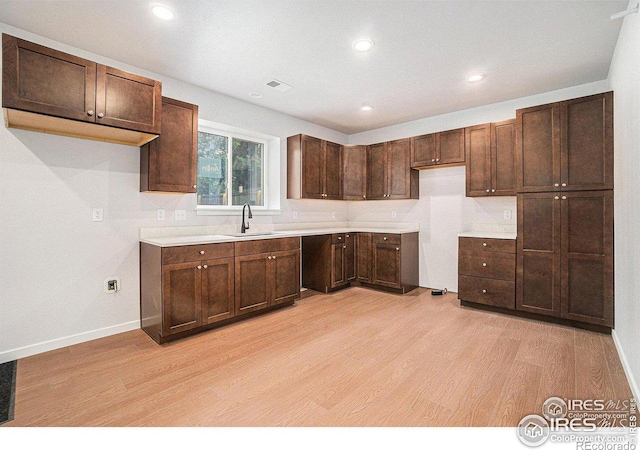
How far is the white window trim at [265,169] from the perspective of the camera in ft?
12.5

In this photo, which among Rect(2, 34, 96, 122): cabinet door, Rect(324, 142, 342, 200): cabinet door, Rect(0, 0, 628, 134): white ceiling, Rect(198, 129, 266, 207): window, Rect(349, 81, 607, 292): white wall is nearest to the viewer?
Rect(2, 34, 96, 122): cabinet door

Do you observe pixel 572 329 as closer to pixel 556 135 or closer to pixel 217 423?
pixel 556 135

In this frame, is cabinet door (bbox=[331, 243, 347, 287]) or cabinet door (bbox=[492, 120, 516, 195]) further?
cabinet door (bbox=[331, 243, 347, 287])

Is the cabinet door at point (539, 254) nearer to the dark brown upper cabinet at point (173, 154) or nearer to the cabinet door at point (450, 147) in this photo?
the cabinet door at point (450, 147)

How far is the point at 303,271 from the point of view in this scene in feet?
15.4

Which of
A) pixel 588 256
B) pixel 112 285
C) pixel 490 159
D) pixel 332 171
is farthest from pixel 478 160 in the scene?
pixel 112 285

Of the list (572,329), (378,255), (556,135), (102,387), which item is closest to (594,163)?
(556,135)

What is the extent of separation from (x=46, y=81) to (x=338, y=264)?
3534mm

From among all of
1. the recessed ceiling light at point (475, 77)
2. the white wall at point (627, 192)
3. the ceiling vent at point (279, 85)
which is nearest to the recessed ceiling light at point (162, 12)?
the ceiling vent at point (279, 85)

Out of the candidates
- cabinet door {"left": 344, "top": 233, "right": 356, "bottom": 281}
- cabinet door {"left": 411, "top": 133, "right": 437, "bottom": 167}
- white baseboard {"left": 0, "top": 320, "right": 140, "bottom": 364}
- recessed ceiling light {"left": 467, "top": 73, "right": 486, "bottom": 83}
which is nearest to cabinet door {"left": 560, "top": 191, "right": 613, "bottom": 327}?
recessed ceiling light {"left": 467, "top": 73, "right": 486, "bottom": 83}

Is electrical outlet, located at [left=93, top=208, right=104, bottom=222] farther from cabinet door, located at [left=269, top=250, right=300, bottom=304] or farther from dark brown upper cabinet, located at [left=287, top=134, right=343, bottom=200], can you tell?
dark brown upper cabinet, located at [left=287, top=134, right=343, bottom=200]

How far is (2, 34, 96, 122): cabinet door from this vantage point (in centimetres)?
208

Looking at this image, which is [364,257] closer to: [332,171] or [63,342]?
[332,171]

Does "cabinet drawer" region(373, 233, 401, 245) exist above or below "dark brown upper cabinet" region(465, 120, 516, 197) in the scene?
below
